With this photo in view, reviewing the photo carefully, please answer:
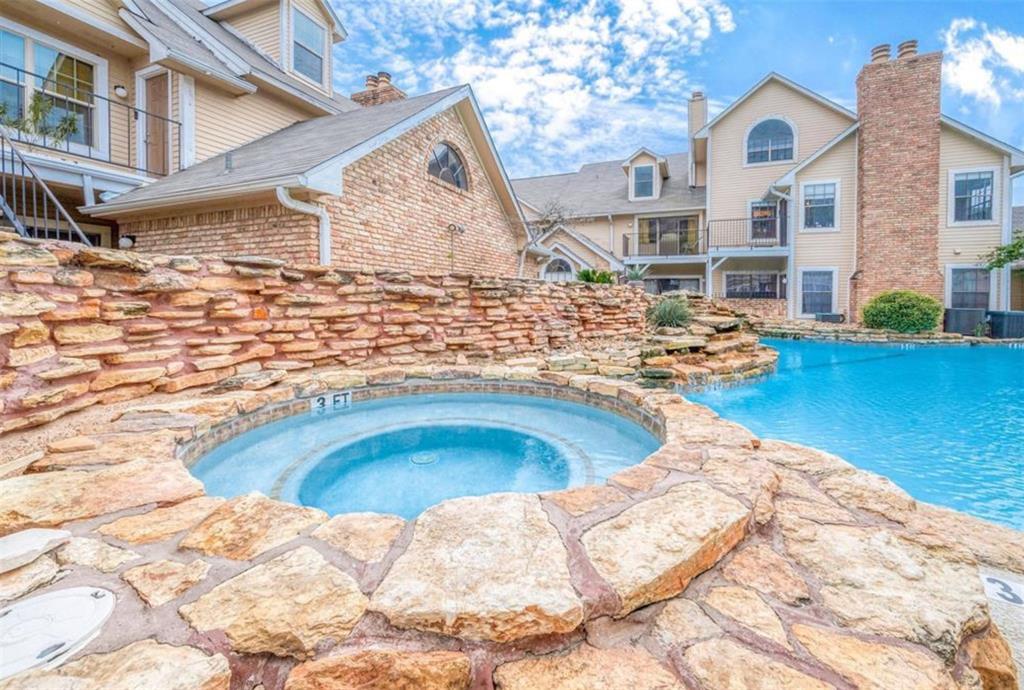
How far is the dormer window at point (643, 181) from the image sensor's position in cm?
1957

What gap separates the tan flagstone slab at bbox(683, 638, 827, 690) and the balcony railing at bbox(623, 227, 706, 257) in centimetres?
1877

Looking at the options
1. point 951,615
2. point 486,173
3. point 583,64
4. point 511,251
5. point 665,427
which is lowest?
point 951,615

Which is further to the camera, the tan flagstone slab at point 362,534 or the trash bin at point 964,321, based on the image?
the trash bin at point 964,321

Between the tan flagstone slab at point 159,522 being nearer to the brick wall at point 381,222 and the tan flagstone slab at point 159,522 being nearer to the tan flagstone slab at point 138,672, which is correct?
the tan flagstone slab at point 138,672

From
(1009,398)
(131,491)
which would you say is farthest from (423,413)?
(1009,398)

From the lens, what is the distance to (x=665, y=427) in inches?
130

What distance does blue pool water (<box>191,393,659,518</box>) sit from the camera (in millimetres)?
3115

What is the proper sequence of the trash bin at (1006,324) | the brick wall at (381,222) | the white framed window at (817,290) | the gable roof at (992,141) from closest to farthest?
the brick wall at (381,222), the trash bin at (1006,324), the gable roof at (992,141), the white framed window at (817,290)

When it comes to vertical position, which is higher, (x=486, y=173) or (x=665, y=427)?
(x=486, y=173)

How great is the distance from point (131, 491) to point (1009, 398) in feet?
32.1

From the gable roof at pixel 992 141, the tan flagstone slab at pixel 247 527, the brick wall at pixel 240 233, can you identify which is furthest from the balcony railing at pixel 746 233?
the tan flagstone slab at pixel 247 527

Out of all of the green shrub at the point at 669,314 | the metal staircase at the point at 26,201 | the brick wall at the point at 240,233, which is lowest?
the green shrub at the point at 669,314

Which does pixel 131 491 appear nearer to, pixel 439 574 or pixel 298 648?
pixel 298 648

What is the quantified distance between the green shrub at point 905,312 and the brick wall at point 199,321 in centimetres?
1212
